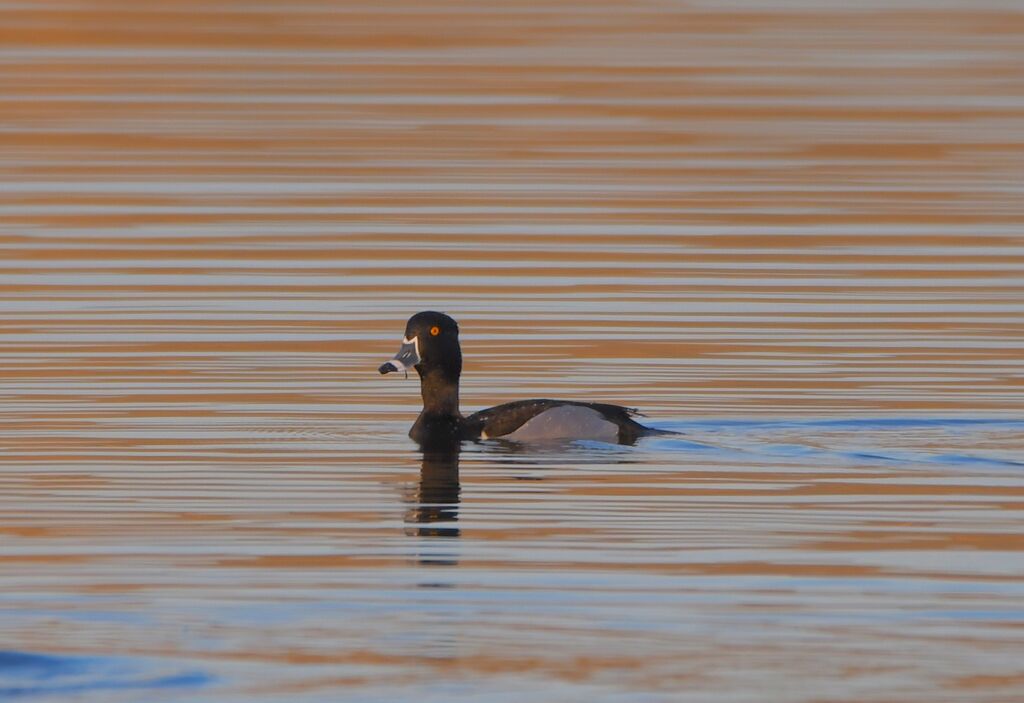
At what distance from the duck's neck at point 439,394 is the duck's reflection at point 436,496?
334mm

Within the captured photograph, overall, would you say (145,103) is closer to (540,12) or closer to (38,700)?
(540,12)

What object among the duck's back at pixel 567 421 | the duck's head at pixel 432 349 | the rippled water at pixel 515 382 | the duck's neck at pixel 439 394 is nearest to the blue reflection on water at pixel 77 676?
the rippled water at pixel 515 382

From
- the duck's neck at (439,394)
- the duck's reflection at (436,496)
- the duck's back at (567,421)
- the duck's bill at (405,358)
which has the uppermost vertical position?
the duck's bill at (405,358)

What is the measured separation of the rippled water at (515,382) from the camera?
8602mm

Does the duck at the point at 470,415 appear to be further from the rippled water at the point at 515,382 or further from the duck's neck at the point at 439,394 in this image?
the rippled water at the point at 515,382

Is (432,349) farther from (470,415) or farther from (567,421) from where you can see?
(567,421)

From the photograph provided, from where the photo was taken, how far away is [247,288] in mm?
17734

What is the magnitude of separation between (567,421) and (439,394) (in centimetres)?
98

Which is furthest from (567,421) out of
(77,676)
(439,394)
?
(77,676)

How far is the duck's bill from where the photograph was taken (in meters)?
13.9

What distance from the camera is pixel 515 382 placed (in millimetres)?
15219

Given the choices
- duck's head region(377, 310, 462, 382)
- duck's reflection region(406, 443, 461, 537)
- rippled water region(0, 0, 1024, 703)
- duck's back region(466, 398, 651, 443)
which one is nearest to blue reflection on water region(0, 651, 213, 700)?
rippled water region(0, 0, 1024, 703)

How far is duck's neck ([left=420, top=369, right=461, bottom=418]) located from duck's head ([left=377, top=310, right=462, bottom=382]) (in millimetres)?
15

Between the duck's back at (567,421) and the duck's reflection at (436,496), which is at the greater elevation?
the duck's back at (567,421)
